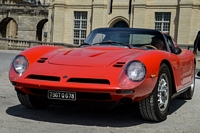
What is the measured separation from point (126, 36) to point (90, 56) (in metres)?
1.40

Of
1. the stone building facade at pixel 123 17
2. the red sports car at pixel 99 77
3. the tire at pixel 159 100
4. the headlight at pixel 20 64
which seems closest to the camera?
the red sports car at pixel 99 77

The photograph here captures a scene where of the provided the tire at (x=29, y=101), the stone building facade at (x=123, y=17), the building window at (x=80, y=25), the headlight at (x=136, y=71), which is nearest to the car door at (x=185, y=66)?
the headlight at (x=136, y=71)

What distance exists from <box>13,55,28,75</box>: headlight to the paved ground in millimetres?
642

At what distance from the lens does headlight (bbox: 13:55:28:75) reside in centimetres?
468

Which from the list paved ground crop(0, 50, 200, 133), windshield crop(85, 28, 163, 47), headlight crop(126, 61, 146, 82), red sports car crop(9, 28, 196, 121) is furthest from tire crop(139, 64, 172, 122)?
windshield crop(85, 28, 163, 47)

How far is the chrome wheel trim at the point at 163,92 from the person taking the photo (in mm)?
4733

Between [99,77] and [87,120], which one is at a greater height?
[99,77]

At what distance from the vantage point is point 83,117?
4902 millimetres

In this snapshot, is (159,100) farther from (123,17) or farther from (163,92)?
(123,17)

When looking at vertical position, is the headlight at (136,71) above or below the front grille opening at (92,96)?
above

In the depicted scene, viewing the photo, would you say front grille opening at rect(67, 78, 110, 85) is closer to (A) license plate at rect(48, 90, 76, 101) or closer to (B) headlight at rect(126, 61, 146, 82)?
(A) license plate at rect(48, 90, 76, 101)

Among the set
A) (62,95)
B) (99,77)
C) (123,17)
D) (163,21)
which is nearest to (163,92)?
(99,77)

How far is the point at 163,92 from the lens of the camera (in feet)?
15.9

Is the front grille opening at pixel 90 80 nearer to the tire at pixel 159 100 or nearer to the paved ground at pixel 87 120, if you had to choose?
Result: the paved ground at pixel 87 120
